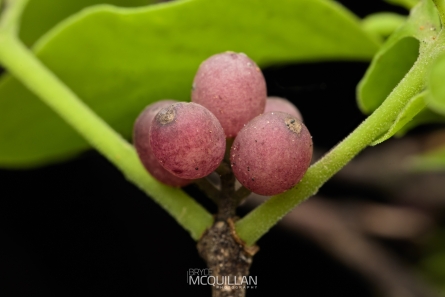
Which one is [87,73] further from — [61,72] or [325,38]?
[325,38]

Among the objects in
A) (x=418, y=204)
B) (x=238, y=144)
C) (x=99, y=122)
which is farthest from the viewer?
(x=418, y=204)

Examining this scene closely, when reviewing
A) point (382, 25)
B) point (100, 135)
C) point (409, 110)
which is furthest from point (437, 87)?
point (382, 25)

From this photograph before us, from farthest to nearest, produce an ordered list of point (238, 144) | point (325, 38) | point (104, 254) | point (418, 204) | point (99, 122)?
point (418, 204) → point (104, 254) → point (325, 38) → point (99, 122) → point (238, 144)

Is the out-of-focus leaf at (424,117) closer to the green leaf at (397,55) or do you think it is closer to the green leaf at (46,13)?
the green leaf at (397,55)

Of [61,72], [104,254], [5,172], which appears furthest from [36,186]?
[61,72]

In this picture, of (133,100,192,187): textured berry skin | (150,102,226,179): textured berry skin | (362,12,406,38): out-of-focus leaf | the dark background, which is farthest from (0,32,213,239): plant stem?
the dark background

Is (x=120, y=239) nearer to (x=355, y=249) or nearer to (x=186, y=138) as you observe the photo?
(x=355, y=249)

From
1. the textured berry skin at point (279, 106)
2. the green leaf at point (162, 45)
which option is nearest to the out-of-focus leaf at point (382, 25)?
the green leaf at point (162, 45)
